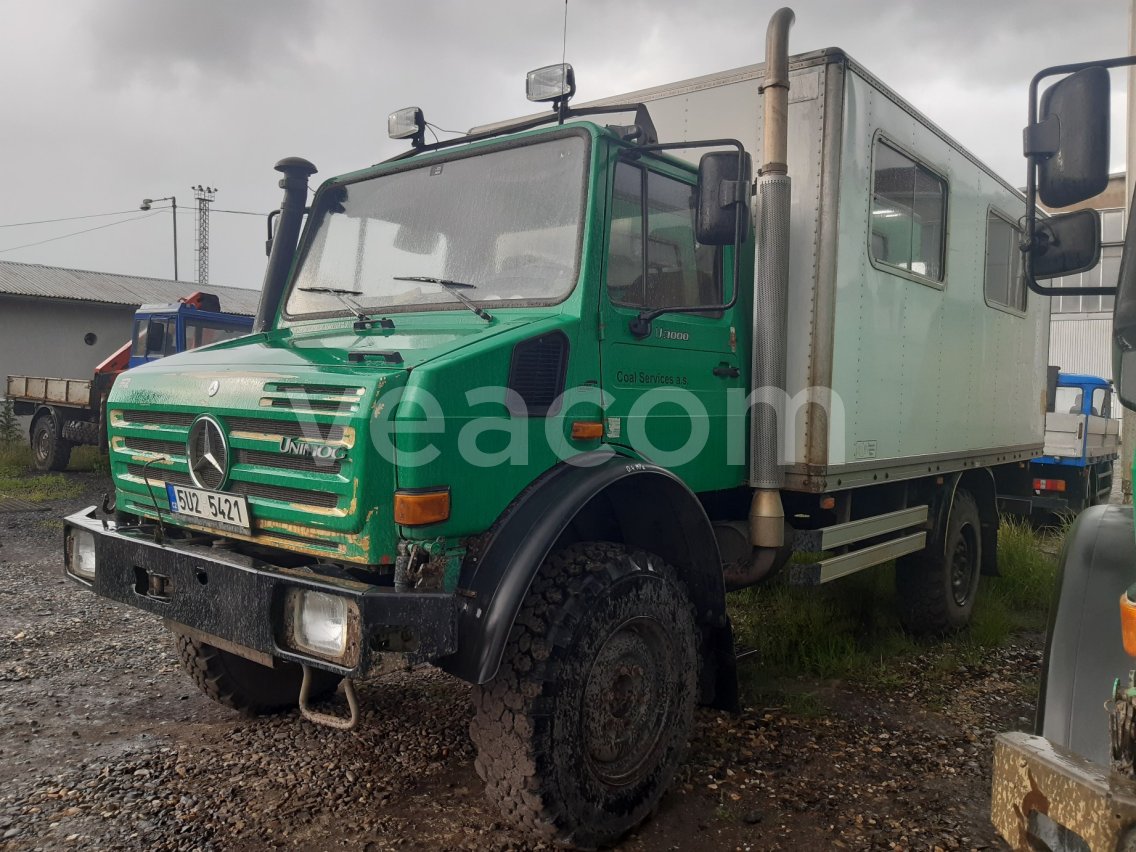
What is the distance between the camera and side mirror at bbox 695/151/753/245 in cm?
305

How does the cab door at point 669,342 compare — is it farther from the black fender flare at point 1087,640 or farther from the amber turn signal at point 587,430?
the black fender flare at point 1087,640

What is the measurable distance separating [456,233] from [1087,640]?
2535 mm

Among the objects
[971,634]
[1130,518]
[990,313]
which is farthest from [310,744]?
[990,313]

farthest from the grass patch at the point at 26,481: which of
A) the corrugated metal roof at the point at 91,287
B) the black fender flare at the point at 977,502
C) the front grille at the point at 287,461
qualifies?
the black fender flare at the point at 977,502

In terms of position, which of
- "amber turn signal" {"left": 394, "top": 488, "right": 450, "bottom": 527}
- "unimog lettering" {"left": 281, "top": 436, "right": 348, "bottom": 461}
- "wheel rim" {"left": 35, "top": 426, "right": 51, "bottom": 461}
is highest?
"unimog lettering" {"left": 281, "top": 436, "right": 348, "bottom": 461}

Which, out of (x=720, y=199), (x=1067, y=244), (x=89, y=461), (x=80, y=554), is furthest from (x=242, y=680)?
(x=89, y=461)

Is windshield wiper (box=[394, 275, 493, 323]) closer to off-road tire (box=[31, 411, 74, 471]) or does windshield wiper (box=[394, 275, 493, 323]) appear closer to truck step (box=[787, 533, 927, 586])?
truck step (box=[787, 533, 927, 586])

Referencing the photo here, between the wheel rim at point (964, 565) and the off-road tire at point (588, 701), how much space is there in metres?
3.26

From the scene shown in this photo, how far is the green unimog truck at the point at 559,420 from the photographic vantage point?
2.62m

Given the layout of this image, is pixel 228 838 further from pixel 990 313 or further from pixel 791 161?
pixel 990 313

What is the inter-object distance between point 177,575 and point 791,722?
8.98 feet

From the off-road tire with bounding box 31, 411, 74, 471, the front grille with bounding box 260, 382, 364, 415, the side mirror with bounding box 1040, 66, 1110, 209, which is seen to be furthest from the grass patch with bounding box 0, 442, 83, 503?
the side mirror with bounding box 1040, 66, 1110, 209

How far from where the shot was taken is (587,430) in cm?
311

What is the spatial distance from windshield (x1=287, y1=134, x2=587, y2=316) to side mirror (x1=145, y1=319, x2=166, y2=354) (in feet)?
33.4
